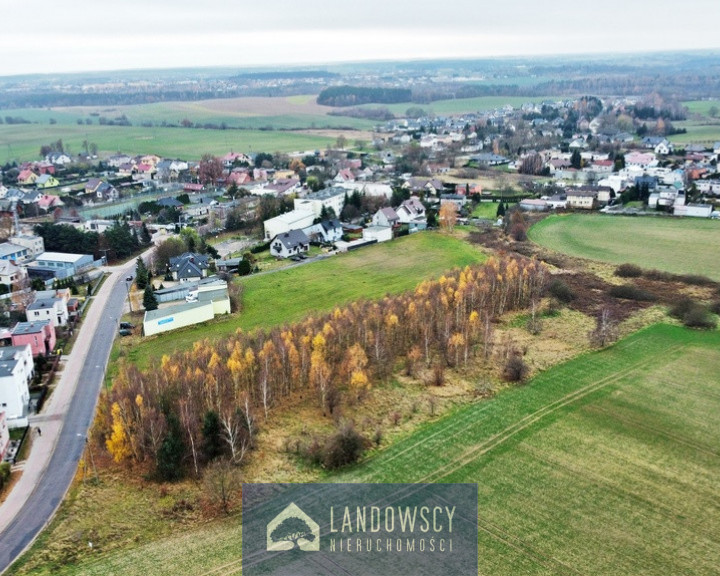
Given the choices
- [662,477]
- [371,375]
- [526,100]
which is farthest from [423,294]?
[526,100]

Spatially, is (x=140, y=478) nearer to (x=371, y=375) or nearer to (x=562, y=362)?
(x=371, y=375)

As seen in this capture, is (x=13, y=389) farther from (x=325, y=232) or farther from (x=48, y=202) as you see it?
(x=48, y=202)

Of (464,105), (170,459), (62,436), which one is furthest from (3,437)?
(464,105)

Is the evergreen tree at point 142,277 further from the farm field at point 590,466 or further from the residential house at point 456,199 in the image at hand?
the residential house at point 456,199

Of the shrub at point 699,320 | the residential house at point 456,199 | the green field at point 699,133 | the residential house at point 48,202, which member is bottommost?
the shrub at point 699,320

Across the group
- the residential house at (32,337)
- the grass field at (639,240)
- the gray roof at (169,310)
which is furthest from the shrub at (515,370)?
the residential house at (32,337)

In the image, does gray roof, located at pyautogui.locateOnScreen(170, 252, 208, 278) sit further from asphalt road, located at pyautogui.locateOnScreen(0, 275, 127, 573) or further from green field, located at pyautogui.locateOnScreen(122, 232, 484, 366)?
asphalt road, located at pyautogui.locateOnScreen(0, 275, 127, 573)
